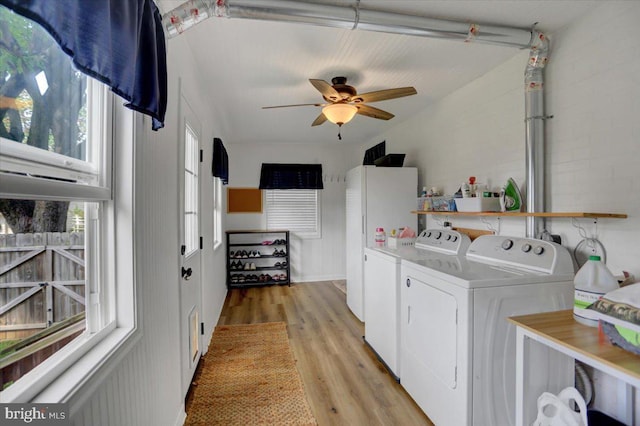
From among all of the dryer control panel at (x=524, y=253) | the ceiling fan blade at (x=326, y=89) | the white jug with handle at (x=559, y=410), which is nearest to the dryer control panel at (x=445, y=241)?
the dryer control panel at (x=524, y=253)

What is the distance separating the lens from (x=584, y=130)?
66.9 inches

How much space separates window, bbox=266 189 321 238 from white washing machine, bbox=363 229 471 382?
2.52 metres

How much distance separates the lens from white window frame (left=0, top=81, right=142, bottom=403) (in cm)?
73

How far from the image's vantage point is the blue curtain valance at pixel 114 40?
23.7 inches

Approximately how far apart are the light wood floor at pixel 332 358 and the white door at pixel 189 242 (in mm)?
870

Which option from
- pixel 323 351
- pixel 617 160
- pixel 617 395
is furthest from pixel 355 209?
pixel 617 395

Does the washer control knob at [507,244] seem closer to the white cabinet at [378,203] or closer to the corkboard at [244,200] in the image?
the white cabinet at [378,203]

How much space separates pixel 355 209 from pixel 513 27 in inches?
83.7

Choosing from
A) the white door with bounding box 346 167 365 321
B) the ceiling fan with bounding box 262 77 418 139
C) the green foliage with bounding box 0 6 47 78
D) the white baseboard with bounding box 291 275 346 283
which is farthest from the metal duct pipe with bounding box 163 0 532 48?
the white baseboard with bounding box 291 275 346 283

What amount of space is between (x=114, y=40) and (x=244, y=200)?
4.22 metres

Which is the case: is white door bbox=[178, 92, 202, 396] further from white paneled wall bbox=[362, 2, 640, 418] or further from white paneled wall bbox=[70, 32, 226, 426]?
white paneled wall bbox=[362, 2, 640, 418]

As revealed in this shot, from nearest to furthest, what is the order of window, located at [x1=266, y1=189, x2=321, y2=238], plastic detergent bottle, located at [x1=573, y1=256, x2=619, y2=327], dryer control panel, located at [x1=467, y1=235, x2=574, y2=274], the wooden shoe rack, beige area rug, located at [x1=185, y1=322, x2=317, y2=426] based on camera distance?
plastic detergent bottle, located at [x1=573, y1=256, x2=619, y2=327], dryer control panel, located at [x1=467, y1=235, x2=574, y2=274], beige area rug, located at [x1=185, y1=322, x2=317, y2=426], the wooden shoe rack, window, located at [x1=266, y1=189, x2=321, y2=238]

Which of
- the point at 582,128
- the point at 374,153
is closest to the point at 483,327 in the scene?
the point at 582,128

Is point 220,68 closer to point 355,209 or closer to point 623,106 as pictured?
Result: point 355,209
